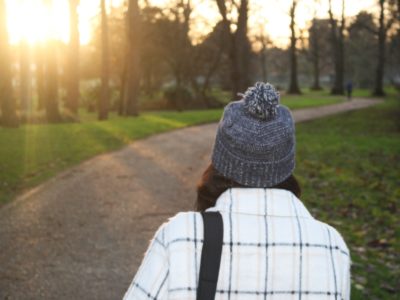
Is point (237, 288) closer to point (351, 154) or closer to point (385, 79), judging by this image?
point (351, 154)

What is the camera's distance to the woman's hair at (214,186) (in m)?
1.86

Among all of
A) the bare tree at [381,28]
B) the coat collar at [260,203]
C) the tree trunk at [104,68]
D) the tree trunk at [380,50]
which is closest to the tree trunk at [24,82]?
the tree trunk at [104,68]

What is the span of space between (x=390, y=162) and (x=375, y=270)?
8.12 meters

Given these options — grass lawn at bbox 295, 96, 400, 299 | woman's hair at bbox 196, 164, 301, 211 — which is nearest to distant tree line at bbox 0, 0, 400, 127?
grass lawn at bbox 295, 96, 400, 299

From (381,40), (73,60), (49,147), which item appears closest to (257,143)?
(49,147)

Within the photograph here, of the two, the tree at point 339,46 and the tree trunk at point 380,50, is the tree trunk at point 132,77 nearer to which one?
the tree trunk at point 380,50

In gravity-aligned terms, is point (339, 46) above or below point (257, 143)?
above

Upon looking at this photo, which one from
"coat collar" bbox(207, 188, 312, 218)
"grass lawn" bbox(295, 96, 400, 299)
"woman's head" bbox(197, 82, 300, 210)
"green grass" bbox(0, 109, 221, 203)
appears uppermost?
"woman's head" bbox(197, 82, 300, 210)

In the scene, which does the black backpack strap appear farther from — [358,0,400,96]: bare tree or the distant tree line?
[358,0,400,96]: bare tree

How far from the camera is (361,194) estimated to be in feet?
31.1

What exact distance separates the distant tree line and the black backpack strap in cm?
1545

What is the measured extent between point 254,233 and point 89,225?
5.77 meters

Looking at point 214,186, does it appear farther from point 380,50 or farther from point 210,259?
point 380,50

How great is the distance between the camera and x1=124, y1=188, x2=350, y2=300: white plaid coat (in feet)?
5.53
